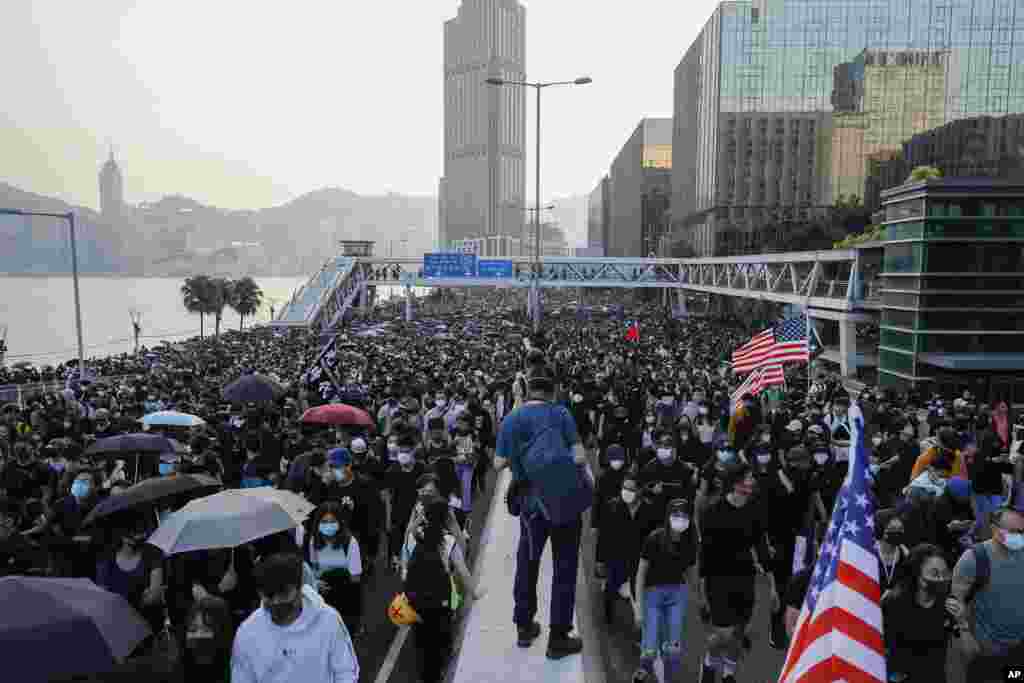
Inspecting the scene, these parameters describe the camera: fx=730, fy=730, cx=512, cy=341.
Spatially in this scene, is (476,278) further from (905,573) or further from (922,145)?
(922,145)

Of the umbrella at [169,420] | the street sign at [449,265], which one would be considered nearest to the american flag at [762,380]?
the umbrella at [169,420]

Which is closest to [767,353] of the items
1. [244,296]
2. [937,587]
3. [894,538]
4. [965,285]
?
[894,538]

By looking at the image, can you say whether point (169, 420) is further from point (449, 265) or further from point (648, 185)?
point (648, 185)

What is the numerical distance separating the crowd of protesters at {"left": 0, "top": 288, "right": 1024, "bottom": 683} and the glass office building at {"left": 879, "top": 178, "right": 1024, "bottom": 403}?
7149 millimetres

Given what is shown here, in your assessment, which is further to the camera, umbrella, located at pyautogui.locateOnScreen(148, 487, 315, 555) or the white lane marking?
the white lane marking

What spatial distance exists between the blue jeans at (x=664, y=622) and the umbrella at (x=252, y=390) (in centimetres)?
817

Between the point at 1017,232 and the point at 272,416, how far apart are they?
726 inches

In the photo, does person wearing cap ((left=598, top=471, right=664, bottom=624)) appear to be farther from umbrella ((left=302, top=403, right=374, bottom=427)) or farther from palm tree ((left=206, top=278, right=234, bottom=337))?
palm tree ((left=206, top=278, right=234, bottom=337))

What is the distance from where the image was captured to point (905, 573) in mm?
4398

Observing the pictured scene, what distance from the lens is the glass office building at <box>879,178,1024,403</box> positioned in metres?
18.5

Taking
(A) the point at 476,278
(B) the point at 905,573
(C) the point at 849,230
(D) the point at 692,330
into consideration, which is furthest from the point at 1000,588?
(C) the point at 849,230

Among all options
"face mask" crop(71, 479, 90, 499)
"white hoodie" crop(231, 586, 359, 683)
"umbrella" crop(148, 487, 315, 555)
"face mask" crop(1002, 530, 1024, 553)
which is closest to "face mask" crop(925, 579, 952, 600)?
"face mask" crop(1002, 530, 1024, 553)

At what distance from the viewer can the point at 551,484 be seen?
477 centimetres

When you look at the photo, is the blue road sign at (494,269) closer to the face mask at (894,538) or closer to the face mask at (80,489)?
the face mask at (80,489)
